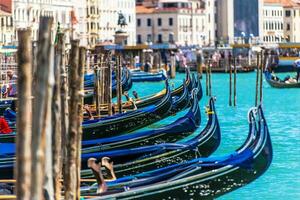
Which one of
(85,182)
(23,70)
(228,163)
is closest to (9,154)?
(85,182)

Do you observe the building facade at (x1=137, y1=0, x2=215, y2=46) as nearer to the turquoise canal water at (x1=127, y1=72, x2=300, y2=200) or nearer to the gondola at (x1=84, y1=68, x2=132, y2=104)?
the turquoise canal water at (x1=127, y1=72, x2=300, y2=200)

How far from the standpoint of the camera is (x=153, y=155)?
957 cm

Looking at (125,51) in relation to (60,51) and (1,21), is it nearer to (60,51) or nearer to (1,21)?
(1,21)

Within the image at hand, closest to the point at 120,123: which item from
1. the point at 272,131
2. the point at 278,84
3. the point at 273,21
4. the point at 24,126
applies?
the point at 272,131

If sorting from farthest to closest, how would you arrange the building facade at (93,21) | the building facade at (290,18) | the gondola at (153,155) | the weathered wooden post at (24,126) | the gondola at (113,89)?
the building facade at (290,18) → the building facade at (93,21) → the gondola at (113,89) → the gondola at (153,155) → the weathered wooden post at (24,126)

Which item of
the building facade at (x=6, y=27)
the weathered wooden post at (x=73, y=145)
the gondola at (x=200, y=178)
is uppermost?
the building facade at (x=6, y=27)

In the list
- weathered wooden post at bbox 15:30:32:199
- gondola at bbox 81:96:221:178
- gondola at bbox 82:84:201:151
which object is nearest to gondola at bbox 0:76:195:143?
gondola at bbox 82:84:201:151

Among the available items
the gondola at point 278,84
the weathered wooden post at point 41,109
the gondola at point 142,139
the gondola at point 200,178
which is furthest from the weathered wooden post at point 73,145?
the gondola at point 278,84

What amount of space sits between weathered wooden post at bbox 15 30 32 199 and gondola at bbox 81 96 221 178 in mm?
3699

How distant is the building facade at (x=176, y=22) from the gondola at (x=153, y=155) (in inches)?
2007

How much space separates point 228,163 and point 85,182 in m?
1.11

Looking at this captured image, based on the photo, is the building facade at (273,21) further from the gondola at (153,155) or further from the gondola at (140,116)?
the gondola at (153,155)

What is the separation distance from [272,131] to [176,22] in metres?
44.9

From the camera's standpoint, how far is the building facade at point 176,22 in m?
62.7
